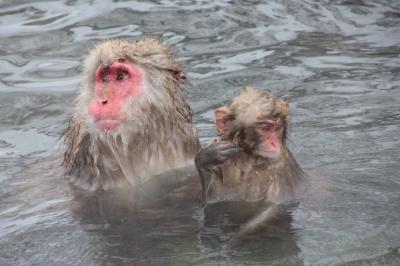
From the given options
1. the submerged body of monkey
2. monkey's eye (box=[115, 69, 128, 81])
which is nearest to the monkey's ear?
the submerged body of monkey

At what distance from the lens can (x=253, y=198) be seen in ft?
18.7

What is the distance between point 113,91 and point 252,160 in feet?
2.91

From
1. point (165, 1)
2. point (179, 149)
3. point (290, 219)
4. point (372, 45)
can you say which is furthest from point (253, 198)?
point (165, 1)

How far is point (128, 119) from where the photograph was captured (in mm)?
5785

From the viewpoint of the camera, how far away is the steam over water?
5.23 metres

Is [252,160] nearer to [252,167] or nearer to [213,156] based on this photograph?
[252,167]

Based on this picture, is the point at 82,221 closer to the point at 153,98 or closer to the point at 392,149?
the point at 153,98

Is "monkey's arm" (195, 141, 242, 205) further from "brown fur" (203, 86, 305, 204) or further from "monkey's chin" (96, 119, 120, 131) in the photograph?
"monkey's chin" (96, 119, 120, 131)

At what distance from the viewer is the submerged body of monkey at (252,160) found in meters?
5.48

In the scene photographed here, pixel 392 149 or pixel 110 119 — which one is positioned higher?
pixel 110 119

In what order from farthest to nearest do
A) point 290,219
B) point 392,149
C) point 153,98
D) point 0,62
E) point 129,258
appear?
point 0,62 → point 392,149 → point 153,98 → point 290,219 → point 129,258

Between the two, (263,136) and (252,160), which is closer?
(263,136)

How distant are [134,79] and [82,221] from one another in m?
0.88

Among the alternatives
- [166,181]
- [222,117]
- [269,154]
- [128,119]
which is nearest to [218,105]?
[166,181]
